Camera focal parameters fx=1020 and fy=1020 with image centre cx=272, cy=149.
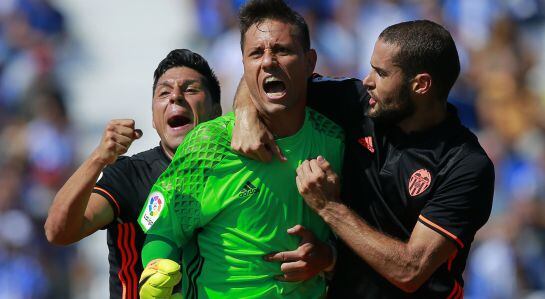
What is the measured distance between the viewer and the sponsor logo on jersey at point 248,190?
4.67 meters

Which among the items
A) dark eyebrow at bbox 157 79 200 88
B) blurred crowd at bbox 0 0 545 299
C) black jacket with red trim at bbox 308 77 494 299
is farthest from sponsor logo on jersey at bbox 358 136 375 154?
blurred crowd at bbox 0 0 545 299

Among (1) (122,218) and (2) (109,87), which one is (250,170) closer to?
(1) (122,218)

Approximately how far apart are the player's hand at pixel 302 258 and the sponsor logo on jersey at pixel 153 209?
539 mm

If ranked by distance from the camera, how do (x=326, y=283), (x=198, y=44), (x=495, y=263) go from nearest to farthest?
(x=326, y=283)
(x=495, y=263)
(x=198, y=44)

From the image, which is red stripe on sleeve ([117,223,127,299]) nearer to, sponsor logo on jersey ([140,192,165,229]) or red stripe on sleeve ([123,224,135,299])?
red stripe on sleeve ([123,224,135,299])

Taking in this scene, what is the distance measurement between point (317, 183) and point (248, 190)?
324 millimetres

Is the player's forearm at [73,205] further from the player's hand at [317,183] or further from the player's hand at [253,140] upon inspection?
the player's hand at [317,183]

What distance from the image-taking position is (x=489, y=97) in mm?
10484

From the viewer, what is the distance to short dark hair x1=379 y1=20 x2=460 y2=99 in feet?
15.9

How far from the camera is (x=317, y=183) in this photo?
461 cm

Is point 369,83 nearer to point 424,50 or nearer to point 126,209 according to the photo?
point 424,50

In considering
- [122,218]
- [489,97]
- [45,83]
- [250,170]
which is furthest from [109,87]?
[250,170]

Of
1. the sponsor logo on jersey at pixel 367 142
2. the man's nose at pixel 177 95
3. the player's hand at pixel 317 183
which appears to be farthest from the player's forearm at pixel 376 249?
the man's nose at pixel 177 95

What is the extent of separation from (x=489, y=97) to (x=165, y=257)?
6545 mm
